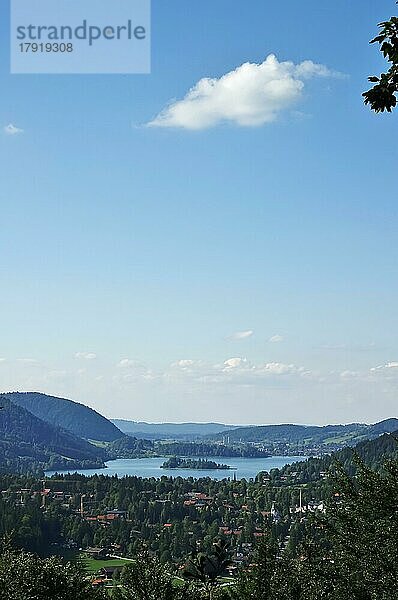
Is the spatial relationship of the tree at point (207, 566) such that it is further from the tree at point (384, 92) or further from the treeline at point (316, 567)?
the tree at point (384, 92)

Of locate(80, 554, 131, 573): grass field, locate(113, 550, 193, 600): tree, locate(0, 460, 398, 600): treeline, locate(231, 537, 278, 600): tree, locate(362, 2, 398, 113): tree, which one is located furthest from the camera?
locate(80, 554, 131, 573): grass field

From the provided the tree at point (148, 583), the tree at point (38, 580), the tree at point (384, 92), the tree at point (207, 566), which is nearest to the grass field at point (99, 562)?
the tree at point (207, 566)

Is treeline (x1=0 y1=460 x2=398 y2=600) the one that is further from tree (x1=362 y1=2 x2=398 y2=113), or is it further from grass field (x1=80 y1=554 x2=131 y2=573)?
grass field (x1=80 y1=554 x2=131 y2=573)

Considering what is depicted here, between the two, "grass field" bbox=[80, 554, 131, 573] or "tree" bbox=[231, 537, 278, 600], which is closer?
"tree" bbox=[231, 537, 278, 600]

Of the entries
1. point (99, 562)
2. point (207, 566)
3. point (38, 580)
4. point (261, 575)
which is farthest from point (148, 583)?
point (99, 562)

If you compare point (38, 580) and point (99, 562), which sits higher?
point (38, 580)

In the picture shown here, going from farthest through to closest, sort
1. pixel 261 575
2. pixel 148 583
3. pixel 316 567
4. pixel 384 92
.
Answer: pixel 261 575, pixel 316 567, pixel 148 583, pixel 384 92

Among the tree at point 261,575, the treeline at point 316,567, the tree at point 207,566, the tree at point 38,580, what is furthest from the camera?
the tree at point 207,566

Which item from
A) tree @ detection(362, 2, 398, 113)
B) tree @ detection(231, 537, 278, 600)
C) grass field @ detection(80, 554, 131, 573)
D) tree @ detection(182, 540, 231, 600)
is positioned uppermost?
tree @ detection(362, 2, 398, 113)

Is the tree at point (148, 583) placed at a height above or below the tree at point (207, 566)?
above

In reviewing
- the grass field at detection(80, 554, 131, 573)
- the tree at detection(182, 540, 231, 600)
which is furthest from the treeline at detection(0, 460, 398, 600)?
the grass field at detection(80, 554, 131, 573)

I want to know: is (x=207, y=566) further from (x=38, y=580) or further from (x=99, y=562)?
(x=99, y=562)

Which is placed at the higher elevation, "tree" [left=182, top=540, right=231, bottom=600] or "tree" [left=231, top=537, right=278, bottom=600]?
"tree" [left=231, top=537, right=278, bottom=600]

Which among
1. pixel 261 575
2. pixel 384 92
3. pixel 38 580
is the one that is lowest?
pixel 261 575
